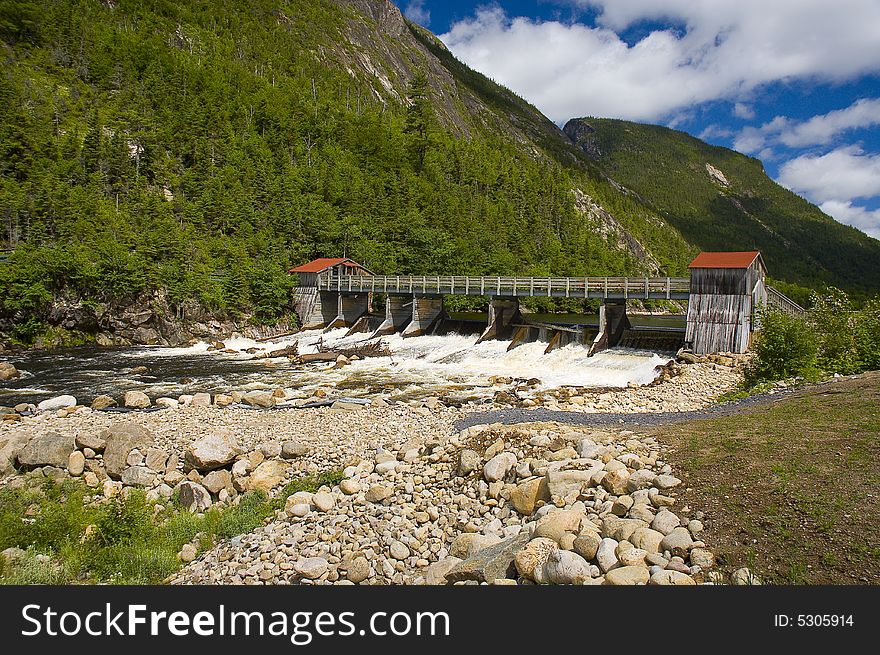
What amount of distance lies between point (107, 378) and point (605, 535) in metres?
27.4

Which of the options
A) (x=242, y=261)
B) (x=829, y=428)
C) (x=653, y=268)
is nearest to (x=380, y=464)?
(x=829, y=428)

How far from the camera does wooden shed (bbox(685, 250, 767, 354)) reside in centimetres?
2473

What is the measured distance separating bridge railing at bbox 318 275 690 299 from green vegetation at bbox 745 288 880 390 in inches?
346

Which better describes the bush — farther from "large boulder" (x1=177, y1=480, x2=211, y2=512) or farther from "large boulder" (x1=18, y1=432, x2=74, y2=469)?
"large boulder" (x1=18, y1=432, x2=74, y2=469)

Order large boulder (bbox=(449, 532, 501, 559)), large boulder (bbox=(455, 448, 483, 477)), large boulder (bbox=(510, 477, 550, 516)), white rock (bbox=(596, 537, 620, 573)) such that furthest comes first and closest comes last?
large boulder (bbox=(455, 448, 483, 477)) → large boulder (bbox=(510, 477, 550, 516)) → large boulder (bbox=(449, 532, 501, 559)) → white rock (bbox=(596, 537, 620, 573))

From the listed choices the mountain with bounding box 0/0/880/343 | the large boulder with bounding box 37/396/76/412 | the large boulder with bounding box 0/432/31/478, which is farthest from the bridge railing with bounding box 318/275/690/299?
the large boulder with bounding box 0/432/31/478

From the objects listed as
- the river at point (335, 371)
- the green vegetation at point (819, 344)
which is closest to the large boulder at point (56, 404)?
the river at point (335, 371)

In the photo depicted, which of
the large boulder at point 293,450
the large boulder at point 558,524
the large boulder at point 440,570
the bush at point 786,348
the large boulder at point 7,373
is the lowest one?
the large boulder at point 7,373

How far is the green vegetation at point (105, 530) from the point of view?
7926 millimetres

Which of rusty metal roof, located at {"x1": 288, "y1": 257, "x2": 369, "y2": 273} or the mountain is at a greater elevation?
the mountain

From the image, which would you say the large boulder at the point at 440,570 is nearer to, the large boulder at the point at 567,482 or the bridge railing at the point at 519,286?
the large boulder at the point at 567,482

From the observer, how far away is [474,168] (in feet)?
320

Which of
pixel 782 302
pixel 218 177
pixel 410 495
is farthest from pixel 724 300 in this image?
pixel 218 177

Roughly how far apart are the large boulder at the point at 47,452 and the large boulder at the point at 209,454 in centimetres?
285
